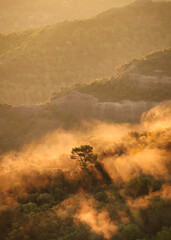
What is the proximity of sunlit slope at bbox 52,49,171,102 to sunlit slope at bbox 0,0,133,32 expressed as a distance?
463ft

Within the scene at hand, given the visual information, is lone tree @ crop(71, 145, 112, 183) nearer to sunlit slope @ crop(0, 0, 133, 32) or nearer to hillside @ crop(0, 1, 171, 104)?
hillside @ crop(0, 1, 171, 104)

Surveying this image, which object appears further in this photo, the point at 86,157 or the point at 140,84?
the point at 140,84

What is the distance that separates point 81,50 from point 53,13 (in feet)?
397

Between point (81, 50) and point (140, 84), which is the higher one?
point (81, 50)

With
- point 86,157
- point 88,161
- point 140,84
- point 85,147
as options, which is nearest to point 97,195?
point 86,157

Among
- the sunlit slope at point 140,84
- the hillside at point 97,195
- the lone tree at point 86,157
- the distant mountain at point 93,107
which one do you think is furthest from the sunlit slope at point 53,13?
the lone tree at point 86,157

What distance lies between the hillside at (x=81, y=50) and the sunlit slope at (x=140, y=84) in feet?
86.3

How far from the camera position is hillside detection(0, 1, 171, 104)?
66.2m

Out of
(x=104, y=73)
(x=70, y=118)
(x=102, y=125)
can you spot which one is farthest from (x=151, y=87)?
(x=104, y=73)

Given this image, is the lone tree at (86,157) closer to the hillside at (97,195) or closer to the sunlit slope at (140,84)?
the hillside at (97,195)

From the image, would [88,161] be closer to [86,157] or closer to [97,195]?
[86,157]

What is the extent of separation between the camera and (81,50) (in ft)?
260

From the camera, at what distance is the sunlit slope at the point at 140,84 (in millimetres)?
30414

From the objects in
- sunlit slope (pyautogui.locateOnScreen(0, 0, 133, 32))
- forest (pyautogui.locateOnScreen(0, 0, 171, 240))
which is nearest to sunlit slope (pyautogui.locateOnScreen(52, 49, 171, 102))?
forest (pyautogui.locateOnScreen(0, 0, 171, 240))
